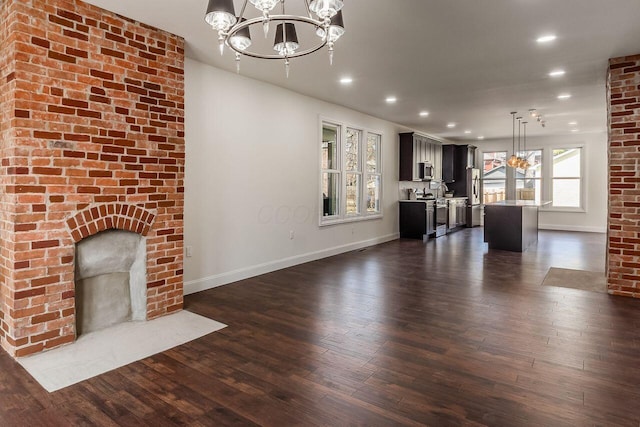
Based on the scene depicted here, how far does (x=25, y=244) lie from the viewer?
2.65 metres

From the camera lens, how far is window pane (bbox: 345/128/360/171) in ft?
23.3

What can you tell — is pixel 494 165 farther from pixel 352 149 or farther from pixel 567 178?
pixel 352 149

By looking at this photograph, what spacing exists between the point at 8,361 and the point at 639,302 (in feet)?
18.6

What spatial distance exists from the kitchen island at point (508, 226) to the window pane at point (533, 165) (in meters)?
3.99

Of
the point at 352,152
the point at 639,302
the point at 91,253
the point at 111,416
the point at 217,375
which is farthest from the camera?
the point at 352,152

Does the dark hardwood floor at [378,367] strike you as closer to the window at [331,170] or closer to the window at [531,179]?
the window at [331,170]

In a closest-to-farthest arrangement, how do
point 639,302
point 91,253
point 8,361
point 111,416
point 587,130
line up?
point 111,416 → point 8,361 → point 91,253 → point 639,302 → point 587,130

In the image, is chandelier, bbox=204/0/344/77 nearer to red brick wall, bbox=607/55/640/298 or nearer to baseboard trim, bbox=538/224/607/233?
red brick wall, bbox=607/55/640/298

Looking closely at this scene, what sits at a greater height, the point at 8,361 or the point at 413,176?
the point at 413,176

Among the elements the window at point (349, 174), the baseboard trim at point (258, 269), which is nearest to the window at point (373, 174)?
the window at point (349, 174)

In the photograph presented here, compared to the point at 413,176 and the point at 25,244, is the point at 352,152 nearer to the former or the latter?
the point at 413,176

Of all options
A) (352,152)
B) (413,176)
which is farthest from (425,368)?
(413,176)

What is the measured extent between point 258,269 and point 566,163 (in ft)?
31.2

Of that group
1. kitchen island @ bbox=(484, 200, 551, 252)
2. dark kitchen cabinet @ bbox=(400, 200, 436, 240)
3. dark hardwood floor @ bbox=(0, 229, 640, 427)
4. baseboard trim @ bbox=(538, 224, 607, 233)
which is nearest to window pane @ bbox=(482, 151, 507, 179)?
baseboard trim @ bbox=(538, 224, 607, 233)
